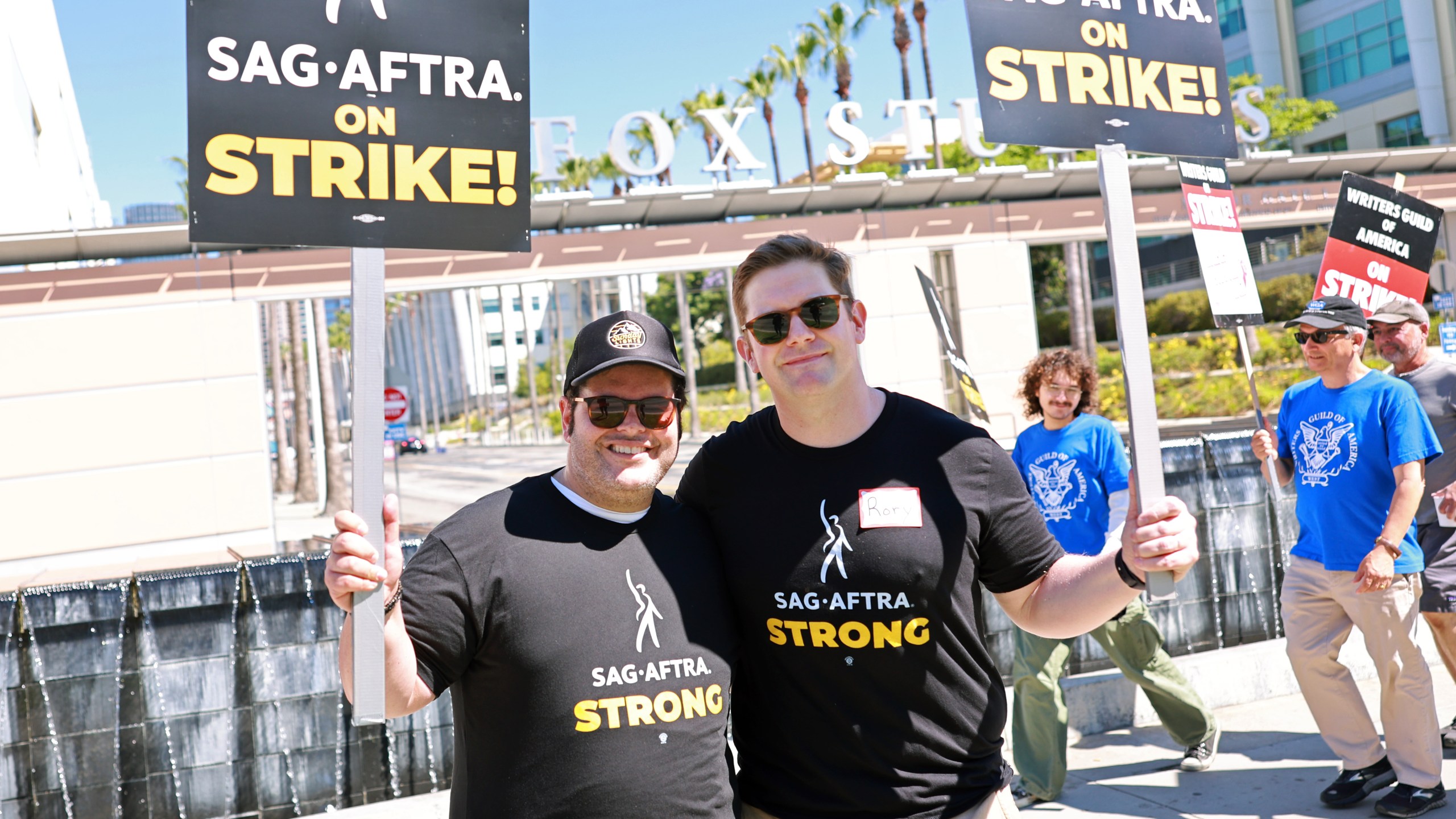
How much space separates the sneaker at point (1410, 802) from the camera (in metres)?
4.41

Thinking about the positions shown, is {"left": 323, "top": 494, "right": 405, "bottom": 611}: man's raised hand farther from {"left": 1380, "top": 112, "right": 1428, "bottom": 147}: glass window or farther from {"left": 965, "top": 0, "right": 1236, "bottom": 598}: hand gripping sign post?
{"left": 1380, "top": 112, "right": 1428, "bottom": 147}: glass window

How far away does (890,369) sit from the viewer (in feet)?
59.1

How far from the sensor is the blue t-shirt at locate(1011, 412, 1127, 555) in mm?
4988

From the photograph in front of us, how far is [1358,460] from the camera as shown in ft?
15.0

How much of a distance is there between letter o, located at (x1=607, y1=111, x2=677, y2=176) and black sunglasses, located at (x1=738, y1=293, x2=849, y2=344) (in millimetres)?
15628

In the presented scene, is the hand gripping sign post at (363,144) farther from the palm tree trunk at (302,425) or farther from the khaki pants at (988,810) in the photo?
the palm tree trunk at (302,425)

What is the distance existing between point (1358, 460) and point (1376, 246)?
1737 millimetres

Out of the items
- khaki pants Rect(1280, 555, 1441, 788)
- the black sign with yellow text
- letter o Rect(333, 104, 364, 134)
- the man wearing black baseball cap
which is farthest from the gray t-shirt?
letter o Rect(333, 104, 364, 134)

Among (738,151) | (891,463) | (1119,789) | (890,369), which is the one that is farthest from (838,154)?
(891,463)

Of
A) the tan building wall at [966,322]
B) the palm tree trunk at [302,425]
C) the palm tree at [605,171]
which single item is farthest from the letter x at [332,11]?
the palm tree at [605,171]

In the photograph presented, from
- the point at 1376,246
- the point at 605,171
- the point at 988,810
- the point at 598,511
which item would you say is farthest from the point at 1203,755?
the point at 605,171

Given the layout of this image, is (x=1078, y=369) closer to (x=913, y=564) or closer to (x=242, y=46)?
(x=913, y=564)

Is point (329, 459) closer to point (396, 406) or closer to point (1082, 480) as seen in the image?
point (396, 406)

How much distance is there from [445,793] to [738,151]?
49.2 ft
